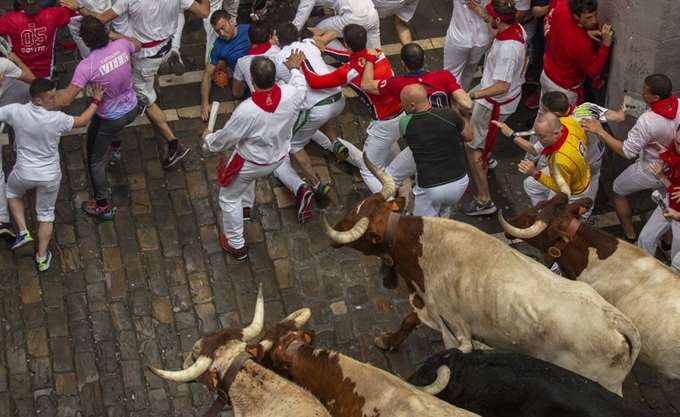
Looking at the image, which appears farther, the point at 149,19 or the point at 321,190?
the point at 149,19

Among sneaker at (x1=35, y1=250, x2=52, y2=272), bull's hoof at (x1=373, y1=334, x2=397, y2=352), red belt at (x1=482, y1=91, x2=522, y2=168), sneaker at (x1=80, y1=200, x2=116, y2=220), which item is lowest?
sneaker at (x1=35, y1=250, x2=52, y2=272)

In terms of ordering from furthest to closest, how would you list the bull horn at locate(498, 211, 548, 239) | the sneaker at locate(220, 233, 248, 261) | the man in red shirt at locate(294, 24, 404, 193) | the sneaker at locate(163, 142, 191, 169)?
the sneaker at locate(163, 142, 191, 169)
the sneaker at locate(220, 233, 248, 261)
the man in red shirt at locate(294, 24, 404, 193)
the bull horn at locate(498, 211, 548, 239)

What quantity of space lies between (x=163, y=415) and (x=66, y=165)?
352 cm

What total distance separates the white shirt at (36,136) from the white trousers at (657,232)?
5911 millimetres

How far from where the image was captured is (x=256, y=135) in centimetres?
1061

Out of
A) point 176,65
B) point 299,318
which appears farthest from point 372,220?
point 176,65

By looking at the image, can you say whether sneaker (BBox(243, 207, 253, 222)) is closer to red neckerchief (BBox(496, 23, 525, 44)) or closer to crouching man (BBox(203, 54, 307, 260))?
crouching man (BBox(203, 54, 307, 260))

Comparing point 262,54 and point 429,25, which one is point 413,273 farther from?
point 429,25

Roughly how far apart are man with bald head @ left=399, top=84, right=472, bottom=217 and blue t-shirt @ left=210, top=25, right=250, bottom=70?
8.65 feet

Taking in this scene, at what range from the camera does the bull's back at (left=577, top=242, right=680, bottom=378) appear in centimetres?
942

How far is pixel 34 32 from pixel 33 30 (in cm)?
3

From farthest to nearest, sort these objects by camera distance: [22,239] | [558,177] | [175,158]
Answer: [175,158]
[22,239]
[558,177]

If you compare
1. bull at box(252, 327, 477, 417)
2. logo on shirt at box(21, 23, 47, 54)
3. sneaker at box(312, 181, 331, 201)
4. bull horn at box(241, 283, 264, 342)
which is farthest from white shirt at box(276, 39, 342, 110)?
bull at box(252, 327, 477, 417)

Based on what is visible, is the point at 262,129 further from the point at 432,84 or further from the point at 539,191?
the point at 539,191
